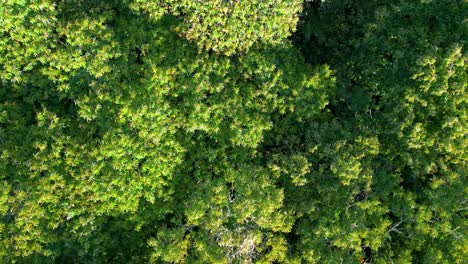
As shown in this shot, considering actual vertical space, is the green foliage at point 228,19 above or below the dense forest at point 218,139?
above

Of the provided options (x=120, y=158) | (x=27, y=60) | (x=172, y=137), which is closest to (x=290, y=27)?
(x=172, y=137)

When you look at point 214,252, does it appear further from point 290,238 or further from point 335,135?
point 335,135

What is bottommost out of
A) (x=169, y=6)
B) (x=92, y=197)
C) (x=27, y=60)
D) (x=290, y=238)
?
(x=290, y=238)

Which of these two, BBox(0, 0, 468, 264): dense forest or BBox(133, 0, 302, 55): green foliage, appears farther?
BBox(133, 0, 302, 55): green foliage

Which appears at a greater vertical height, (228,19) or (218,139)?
(228,19)

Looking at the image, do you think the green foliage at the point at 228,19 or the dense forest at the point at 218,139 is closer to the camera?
the dense forest at the point at 218,139

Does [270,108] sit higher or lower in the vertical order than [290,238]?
higher

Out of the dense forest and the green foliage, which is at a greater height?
the green foliage

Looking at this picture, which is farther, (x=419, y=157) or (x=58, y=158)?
(x=419, y=157)
